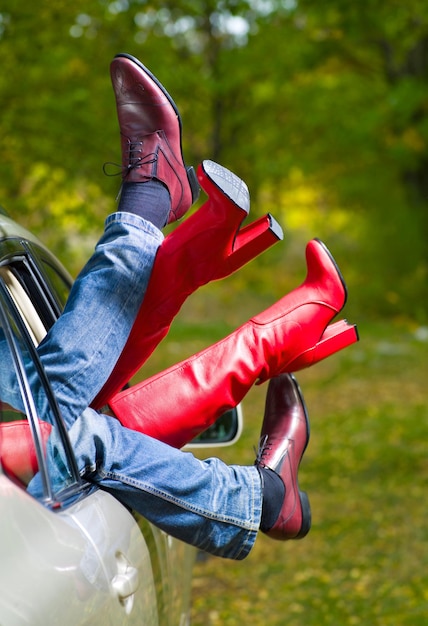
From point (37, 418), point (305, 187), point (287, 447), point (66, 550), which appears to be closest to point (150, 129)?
point (287, 447)

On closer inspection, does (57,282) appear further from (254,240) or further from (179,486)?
(179,486)

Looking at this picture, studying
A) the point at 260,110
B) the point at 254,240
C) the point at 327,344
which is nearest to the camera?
the point at 254,240

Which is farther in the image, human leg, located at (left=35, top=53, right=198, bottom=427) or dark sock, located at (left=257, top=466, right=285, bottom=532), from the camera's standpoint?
dark sock, located at (left=257, top=466, right=285, bottom=532)

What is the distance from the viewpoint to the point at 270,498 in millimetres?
2285

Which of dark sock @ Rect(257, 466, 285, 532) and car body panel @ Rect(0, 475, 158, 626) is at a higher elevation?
car body panel @ Rect(0, 475, 158, 626)

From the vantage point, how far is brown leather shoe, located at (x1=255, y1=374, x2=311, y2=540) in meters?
2.41

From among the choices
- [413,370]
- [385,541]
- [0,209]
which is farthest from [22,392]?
[413,370]

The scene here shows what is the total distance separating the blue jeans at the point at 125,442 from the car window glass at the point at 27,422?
112mm

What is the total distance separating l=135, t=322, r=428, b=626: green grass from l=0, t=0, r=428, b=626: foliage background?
0.06 ft

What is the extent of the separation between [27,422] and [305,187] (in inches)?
817

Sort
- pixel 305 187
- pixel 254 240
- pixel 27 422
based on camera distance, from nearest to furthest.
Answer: pixel 27 422 < pixel 254 240 < pixel 305 187

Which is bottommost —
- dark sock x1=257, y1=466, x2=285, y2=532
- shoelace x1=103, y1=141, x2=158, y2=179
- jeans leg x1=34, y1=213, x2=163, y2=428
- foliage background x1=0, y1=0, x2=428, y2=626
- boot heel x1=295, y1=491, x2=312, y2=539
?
foliage background x1=0, y1=0, x2=428, y2=626

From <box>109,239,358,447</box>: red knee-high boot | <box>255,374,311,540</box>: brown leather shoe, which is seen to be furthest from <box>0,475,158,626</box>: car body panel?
<box>255,374,311,540</box>: brown leather shoe

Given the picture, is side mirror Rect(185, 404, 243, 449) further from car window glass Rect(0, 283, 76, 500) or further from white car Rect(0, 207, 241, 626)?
car window glass Rect(0, 283, 76, 500)
